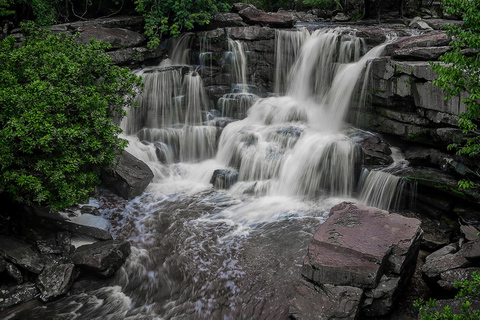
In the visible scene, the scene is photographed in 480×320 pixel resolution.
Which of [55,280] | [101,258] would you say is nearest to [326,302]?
[101,258]

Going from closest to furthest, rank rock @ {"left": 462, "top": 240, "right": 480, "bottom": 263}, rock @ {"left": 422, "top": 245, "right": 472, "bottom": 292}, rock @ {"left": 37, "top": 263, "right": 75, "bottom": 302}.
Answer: rock @ {"left": 462, "top": 240, "right": 480, "bottom": 263}, rock @ {"left": 422, "top": 245, "right": 472, "bottom": 292}, rock @ {"left": 37, "top": 263, "right": 75, "bottom": 302}

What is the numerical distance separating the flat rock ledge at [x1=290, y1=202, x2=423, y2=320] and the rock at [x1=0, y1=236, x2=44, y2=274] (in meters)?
6.81

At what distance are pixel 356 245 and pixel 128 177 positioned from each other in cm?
918

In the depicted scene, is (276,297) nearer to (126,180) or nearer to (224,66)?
(126,180)

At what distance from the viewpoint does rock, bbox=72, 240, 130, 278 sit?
994 cm

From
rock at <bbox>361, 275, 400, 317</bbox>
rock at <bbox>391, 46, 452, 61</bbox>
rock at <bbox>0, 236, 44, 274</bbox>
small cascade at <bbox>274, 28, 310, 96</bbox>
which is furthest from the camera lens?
small cascade at <bbox>274, 28, 310, 96</bbox>

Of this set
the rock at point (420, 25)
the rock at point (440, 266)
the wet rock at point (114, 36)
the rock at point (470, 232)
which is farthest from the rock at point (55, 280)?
the rock at point (420, 25)

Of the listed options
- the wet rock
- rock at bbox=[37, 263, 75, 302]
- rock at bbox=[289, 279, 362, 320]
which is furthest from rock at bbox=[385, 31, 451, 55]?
rock at bbox=[37, 263, 75, 302]

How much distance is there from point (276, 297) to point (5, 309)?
22.0 ft

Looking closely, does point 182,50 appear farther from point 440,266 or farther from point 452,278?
point 452,278

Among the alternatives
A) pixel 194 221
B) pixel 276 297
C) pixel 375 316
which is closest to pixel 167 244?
pixel 194 221

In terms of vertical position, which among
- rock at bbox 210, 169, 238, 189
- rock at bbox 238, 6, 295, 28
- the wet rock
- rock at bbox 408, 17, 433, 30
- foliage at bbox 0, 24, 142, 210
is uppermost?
rock at bbox 238, 6, 295, 28

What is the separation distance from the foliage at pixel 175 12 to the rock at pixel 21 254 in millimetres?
12994

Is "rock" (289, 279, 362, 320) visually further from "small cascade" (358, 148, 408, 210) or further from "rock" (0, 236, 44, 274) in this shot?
"rock" (0, 236, 44, 274)
